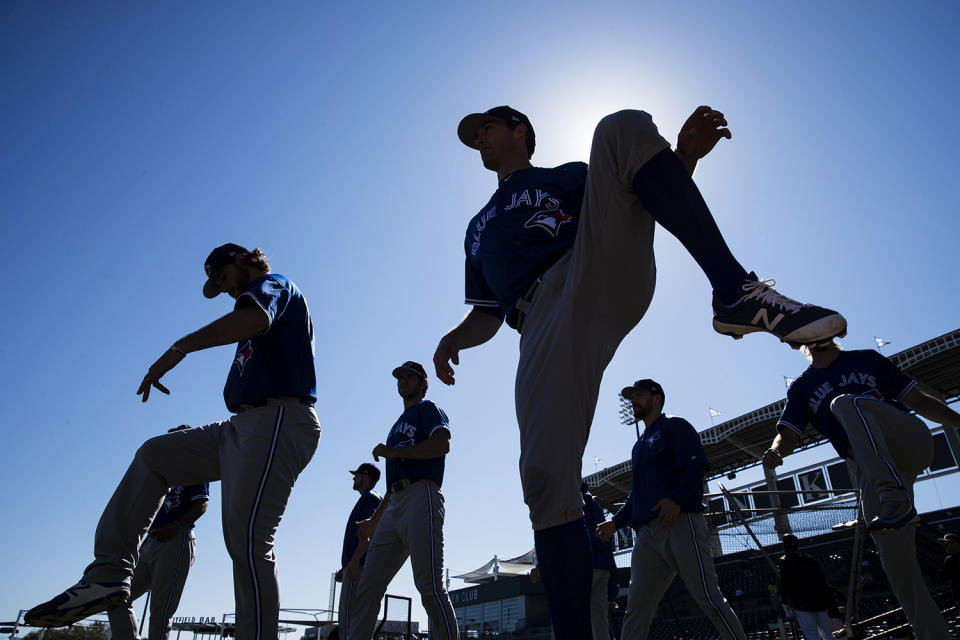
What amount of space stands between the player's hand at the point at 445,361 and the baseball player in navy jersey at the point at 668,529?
243 cm

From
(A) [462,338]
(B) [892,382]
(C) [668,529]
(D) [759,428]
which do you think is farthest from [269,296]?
(D) [759,428]

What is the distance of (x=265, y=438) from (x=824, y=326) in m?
2.39

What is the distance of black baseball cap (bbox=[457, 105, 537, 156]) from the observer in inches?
114

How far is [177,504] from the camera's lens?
219 inches

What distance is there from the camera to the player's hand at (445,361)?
2603 mm

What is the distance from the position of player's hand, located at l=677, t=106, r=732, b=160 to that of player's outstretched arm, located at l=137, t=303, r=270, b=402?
2042 millimetres

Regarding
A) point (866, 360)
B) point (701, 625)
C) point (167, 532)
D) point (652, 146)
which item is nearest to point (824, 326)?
point (652, 146)

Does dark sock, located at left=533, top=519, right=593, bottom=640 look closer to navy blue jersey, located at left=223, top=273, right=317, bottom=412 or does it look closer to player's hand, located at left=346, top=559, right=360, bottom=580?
navy blue jersey, located at left=223, top=273, right=317, bottom=412

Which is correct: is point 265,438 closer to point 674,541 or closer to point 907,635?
point 674,541

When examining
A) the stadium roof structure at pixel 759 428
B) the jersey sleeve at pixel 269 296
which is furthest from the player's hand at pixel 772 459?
the stadium roof structure at pixel 759 428

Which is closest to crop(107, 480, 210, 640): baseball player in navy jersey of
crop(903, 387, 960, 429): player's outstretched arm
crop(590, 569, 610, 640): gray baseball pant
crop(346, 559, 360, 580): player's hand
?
crop(346, 559, 360, 580): player's hand

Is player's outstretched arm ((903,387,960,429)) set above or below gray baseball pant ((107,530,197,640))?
above

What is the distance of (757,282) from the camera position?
1678 mm

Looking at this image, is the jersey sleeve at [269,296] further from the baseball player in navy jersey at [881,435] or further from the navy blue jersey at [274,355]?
the baseball player in navy jersey at [881,435]
